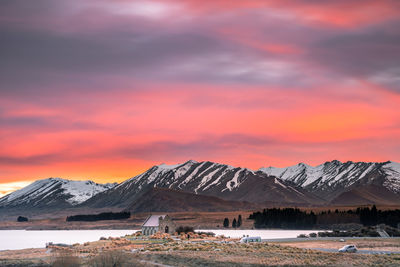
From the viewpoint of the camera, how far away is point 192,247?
77.1 metres

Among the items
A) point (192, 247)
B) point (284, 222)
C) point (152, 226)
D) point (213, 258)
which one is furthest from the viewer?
point (284, 222)

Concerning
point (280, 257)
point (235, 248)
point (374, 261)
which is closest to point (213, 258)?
point (280, 257)

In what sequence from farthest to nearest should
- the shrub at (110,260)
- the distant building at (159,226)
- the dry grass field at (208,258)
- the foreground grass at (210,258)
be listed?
the distant building at (159,226), the dry grass field at (208,258), the foreground grass at (210,258), the shrub at (110,260)

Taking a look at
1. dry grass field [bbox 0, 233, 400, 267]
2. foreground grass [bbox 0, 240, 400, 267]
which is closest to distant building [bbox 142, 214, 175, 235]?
dry grass field [bbox 0, 233, 400, 267]

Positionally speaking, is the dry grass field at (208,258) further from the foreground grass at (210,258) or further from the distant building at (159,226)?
the distant building at (159,226)

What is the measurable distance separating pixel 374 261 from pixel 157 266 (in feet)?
83.1

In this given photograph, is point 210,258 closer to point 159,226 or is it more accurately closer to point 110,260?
point 110,260

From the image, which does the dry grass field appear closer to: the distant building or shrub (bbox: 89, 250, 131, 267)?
shrub (bbox: 89, 250, 131, 267)

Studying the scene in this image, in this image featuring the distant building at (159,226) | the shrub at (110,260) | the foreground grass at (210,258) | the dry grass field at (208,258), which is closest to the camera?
the shrub at (110,260)

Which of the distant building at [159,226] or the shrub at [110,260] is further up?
the distant building at [159,226]

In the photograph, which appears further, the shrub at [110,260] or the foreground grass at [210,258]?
the foreground grass at [210,258]

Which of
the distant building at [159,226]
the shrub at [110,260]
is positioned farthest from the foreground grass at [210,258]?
the distant building at [159,226]

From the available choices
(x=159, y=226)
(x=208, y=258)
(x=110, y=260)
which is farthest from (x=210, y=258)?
(x=159, y=226)

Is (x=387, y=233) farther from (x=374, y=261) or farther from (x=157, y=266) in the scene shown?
(x=157, y=266)
